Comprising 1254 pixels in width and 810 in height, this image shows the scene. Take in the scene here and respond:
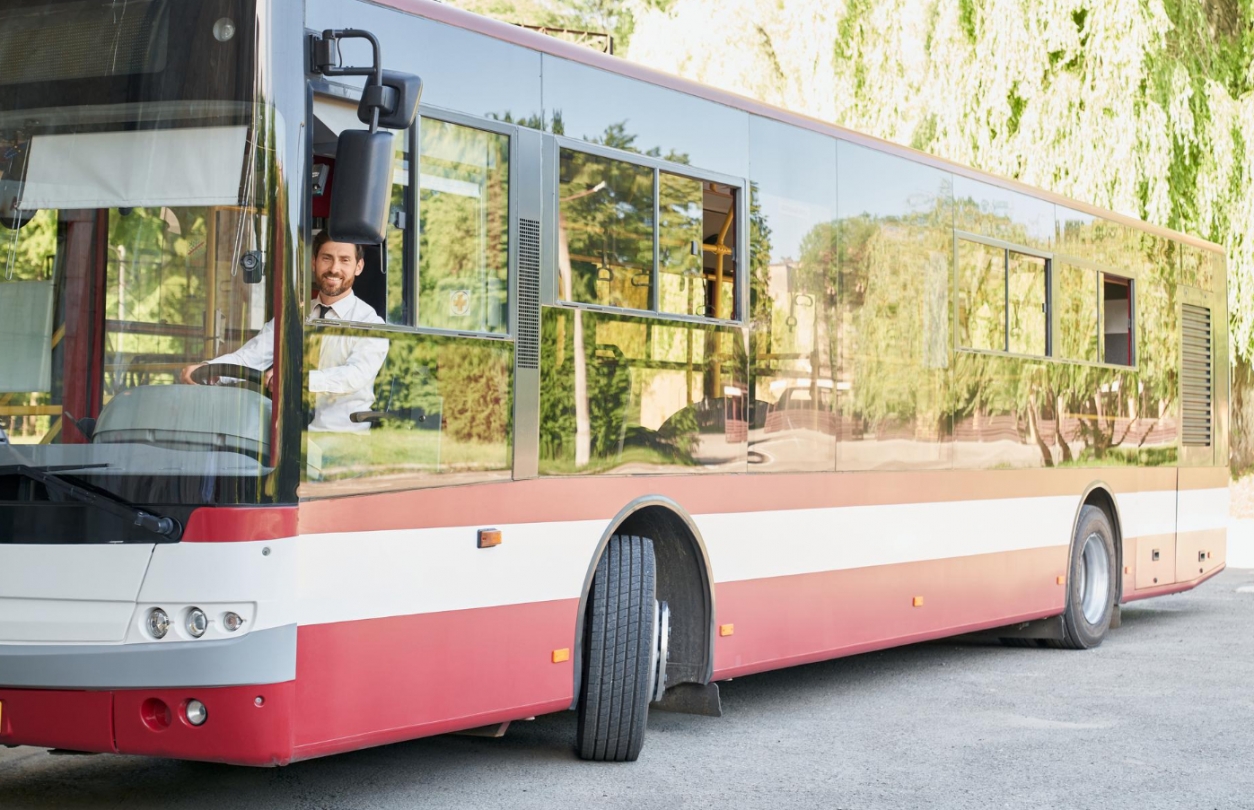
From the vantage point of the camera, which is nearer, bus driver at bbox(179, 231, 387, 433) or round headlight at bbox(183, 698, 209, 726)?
round headlight at bbox(183, 698, 209, 726)

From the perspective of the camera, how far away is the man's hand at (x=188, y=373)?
566cm

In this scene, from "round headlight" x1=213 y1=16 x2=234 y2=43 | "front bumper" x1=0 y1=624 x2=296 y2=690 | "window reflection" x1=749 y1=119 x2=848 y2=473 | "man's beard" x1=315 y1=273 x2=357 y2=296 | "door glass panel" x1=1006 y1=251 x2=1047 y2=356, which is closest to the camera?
"front bumper" x1=0 y1=624 x2=296 y2=690

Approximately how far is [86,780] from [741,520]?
343cm

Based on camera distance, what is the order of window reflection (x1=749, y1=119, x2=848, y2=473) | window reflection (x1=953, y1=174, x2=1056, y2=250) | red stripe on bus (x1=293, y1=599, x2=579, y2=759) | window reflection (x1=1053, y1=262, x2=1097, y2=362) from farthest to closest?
window reflection (x1=1053, y1=262, x2=1097, y2=362)
window reflection (x1=953, y1=174, x2=1056, y2=250)
window reflection (x1=749, y1=119, x2=848, y2=473)
red stripe on bus (x1=293, y1=599, x2=579, y2=759)

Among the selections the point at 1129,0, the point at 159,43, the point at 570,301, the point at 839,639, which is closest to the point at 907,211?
the point at 839,639

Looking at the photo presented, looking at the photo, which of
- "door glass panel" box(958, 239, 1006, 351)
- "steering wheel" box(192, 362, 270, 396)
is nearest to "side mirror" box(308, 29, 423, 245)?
"steering wheel" box(192, 362, 270, 396)

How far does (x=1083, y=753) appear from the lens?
816cm

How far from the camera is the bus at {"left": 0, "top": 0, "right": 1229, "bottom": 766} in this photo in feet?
18.6

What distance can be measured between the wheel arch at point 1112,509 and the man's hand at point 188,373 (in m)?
8.32

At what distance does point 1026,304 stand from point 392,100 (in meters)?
6.84

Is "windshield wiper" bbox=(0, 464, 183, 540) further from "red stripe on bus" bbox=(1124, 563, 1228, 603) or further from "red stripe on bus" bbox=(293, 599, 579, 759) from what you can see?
"red stripe on bus" bbox=(1124, 563, 1228, 603)

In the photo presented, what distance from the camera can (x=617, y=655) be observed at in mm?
7477

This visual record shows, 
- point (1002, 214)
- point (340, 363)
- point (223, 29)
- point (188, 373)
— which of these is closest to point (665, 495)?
point (340, 363)

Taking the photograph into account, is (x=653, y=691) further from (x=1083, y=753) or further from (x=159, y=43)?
(x=159, y=43)
